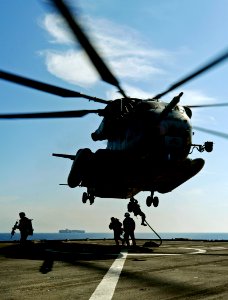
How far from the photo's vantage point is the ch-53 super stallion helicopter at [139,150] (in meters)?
16.5

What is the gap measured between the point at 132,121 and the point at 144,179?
10.7 feet

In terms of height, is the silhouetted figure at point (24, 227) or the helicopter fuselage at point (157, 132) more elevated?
the helicopter fuselage at point (157, 132)

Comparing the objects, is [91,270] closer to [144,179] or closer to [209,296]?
[209,296]

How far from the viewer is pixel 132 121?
17953mm

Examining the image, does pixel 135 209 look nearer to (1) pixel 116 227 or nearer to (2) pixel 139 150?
(1) pixel 116 227

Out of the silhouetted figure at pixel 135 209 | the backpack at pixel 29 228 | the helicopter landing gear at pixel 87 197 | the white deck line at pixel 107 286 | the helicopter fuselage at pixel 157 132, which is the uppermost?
the helicopter fuselage at pixel 157 132

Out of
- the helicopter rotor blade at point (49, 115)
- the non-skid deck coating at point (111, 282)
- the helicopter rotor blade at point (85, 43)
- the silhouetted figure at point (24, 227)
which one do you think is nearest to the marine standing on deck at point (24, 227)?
the silhouetted figure at point (24, 227)

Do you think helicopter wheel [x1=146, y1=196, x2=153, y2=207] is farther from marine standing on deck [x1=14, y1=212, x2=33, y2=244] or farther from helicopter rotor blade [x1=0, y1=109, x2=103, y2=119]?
helicopter rotor blade [x1=0, y1=109, x2=103, y2=119]

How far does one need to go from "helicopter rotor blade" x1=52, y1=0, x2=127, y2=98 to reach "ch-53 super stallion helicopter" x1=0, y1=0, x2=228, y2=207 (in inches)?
130

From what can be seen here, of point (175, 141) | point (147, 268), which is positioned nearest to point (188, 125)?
point (175, 141)

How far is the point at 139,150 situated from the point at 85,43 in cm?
1206

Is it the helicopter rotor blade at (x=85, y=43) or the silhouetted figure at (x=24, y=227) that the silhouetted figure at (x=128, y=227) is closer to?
the silhouetted figure at (x=24, y=227)

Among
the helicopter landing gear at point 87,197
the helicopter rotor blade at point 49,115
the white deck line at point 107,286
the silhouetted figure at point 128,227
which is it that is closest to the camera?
the white deck line at point 107,286

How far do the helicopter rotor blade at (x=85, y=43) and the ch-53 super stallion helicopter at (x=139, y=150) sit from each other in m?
3.31
